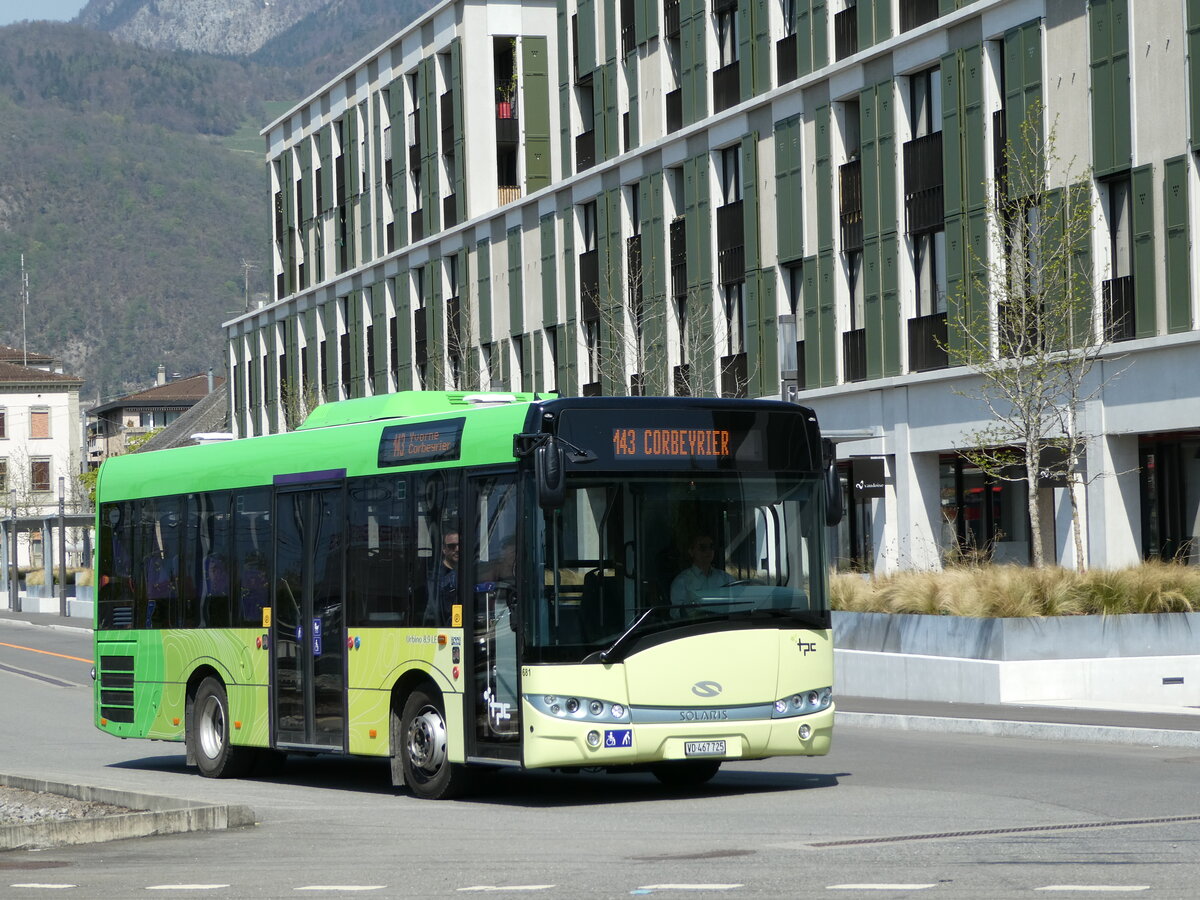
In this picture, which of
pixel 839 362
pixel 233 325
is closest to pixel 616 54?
pixel 839 362

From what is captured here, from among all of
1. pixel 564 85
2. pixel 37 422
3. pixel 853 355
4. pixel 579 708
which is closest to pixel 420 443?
pixel 579 708

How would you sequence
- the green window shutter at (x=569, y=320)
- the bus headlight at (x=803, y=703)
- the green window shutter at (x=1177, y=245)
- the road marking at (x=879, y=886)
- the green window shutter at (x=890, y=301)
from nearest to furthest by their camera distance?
1. the road marking at (x=879, y=886)
2. the bus headlight at (x=803, y=703)
3. the green window shutter at (x=1177, y=245)
4. the green window shutter at (x=890, y=301)
5. the green window shutter at (x=569, y=320)

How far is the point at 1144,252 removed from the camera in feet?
104

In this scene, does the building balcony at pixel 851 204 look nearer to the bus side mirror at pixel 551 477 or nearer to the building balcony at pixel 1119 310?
the building balcony at pixel 1119 310

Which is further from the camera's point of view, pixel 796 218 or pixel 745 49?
pixel 745 49

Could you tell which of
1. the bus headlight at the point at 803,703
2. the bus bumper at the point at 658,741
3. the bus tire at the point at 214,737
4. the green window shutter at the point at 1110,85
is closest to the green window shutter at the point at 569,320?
the green window shutter at the point at 1110,85

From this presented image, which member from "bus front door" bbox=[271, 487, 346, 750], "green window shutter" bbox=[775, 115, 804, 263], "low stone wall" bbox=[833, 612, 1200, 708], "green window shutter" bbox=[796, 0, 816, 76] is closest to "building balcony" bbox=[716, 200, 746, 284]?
"green window shutter" bbox=[775, 115, 804, 263]

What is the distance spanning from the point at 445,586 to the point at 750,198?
30129 mm

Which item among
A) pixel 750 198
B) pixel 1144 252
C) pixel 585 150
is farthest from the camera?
pixel 585 150

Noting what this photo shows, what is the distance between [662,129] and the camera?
4753 cm

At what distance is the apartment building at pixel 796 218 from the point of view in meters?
32.1

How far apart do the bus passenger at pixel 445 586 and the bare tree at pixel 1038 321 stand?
13.7m

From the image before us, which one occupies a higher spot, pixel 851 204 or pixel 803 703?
pixel 851 204

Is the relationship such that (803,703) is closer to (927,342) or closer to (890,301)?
(927,342)
